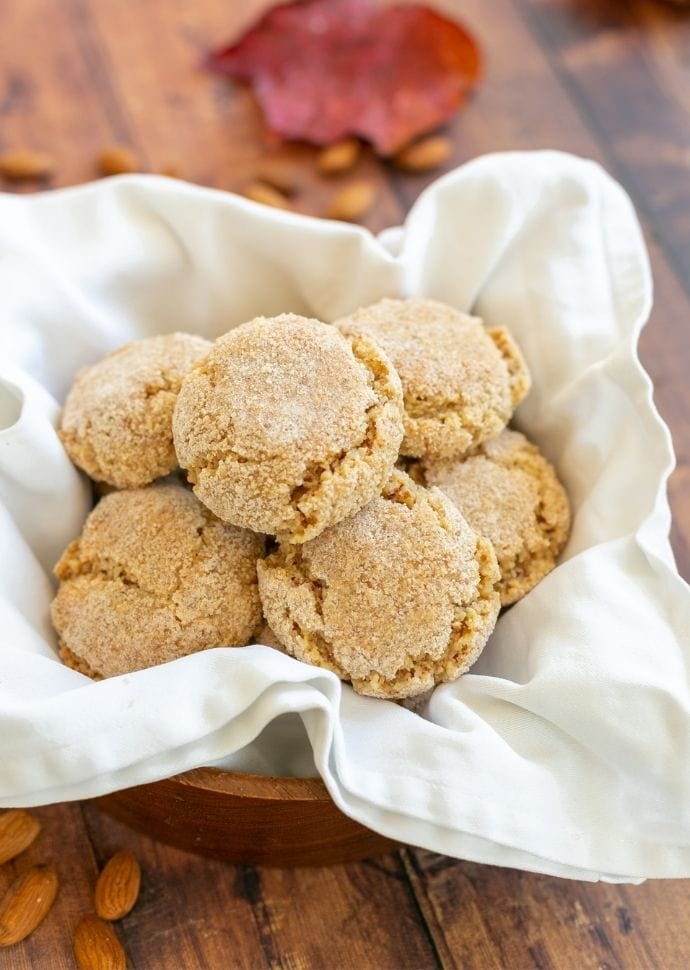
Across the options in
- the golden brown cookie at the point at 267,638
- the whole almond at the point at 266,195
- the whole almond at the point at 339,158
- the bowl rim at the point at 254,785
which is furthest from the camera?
the whole almond at the point at 339,158

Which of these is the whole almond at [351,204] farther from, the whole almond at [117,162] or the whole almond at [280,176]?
the whole almond at [117,162]

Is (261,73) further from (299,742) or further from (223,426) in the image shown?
(299,742)

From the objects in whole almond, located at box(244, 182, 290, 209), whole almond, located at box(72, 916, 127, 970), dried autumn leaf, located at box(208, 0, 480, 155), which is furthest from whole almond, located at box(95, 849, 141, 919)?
dried autumn leaf, located at box(208, 0, 480, 155)

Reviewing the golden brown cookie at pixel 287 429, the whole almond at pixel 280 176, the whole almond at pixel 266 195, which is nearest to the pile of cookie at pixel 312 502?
the golden brown cookie at pixel 287 429

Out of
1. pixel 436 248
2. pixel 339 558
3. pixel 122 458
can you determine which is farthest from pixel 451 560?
pixel 436 248

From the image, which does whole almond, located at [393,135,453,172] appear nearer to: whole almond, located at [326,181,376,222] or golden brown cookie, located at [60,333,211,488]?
whole almond, located at [326,181,376,222]
